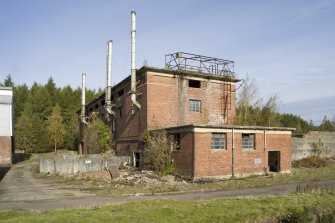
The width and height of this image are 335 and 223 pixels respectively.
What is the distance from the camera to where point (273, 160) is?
28875mm

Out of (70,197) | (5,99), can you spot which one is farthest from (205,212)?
(5,99)

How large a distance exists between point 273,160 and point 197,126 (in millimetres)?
9175

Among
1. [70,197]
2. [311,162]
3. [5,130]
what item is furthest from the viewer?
[5,130]

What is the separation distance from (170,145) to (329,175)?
11.4 m

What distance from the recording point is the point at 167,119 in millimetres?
29141

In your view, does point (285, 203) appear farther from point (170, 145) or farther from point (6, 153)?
point (6, 153)

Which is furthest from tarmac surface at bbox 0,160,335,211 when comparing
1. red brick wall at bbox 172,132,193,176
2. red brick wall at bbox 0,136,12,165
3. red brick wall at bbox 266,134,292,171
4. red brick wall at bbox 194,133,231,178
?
red brick wall at bbox 0,136,12,165

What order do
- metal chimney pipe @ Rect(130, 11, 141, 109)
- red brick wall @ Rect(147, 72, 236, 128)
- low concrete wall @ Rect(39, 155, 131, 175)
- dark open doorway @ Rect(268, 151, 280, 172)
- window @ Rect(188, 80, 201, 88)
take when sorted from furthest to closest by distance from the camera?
window @ Rect(188, 80, 201, 88) → metal chimney pipe @ Rect(130, 11, 141, 109) → red brick wall @ Rect(147, 72, 236, 128) → dark open doorway @ Rect(268, 151, 280, 172) → low concrete wall @ Rect(39, 155, 131, 175)

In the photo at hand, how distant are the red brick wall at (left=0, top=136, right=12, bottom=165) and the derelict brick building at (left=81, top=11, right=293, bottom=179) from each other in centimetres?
1252

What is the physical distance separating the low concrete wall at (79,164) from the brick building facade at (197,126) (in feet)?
9.50

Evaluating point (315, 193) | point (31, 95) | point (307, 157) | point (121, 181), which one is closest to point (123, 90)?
point (121, 181)

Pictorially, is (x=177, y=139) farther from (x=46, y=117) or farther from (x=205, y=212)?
(x=46, y=117)

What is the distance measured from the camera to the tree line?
58.8 meters

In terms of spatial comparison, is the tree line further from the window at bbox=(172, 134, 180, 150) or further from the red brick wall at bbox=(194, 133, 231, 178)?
the red brick wall at bbox=(194, 133, 231, 178)
